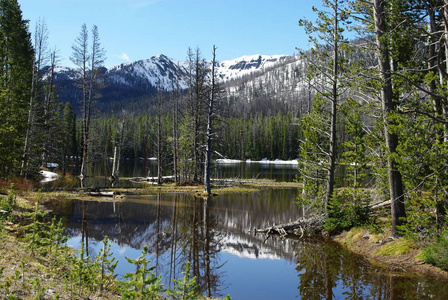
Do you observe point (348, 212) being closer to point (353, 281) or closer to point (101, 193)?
point (353, 281)

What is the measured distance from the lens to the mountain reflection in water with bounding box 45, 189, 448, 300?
8.25 meters

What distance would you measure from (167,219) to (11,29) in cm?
2282

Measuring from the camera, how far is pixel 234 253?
38.3 feet

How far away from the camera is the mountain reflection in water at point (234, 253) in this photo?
27.1ft

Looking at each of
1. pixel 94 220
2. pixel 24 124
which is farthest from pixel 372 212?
pixel 24 124

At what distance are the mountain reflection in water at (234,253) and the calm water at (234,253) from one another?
0.08 ft

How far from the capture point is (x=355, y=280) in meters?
8.83

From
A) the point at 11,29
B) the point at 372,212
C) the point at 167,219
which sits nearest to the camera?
the point at 372,212

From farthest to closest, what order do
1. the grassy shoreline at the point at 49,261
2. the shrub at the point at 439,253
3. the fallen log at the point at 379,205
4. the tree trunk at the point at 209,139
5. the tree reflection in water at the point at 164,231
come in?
the tree trunk at the point at 209,139 < the fallen log at the point at 379,205 < the tree reflection in water at the point at 164,231 < the shrub at the point at 439,253 < the grassy shoreline at the point at 49,261

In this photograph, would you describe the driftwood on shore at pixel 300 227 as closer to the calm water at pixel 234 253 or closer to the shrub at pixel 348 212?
the shrub at pixel 348 212

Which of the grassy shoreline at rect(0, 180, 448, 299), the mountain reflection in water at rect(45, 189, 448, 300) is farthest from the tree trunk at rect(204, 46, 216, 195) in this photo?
the grassy shoreline at rect(0, 180, 448, 299)

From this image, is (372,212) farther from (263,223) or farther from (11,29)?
(11,29)

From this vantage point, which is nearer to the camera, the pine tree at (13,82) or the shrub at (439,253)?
the shrub at (439,253)

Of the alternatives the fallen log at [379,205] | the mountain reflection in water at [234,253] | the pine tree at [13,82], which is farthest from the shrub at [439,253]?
the pine tree at [13,82]
